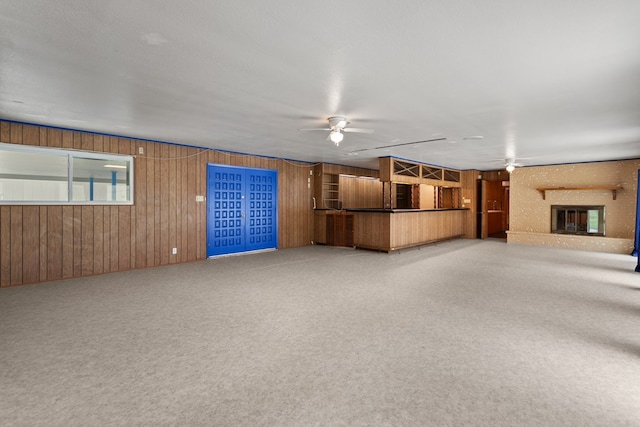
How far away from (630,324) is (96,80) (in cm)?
604

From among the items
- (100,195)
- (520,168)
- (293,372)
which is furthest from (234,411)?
(520,168)

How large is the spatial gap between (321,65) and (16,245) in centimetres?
531

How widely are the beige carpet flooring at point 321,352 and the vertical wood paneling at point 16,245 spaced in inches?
11.1

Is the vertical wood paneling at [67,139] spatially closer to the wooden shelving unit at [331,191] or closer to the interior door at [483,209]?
the wooden shelving unit at [331,191]

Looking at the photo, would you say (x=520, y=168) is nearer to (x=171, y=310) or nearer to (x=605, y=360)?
(x=605, y=360)

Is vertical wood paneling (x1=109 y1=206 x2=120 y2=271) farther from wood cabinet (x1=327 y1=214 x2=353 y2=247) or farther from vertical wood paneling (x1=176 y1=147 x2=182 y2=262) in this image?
wood cabinet (x1=327 y1=214 x2=353 y2=247)

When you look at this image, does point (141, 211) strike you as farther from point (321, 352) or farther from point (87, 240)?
point (321, 352)

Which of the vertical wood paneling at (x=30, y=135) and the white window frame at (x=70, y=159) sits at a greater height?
the vertical wood paneling at (x=30, y=135)

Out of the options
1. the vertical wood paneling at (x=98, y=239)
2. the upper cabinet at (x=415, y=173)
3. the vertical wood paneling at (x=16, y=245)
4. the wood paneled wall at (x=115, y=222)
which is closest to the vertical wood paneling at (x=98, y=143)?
the wood paneled wall at (x=115, y=222)

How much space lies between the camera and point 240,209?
7715 millimetres

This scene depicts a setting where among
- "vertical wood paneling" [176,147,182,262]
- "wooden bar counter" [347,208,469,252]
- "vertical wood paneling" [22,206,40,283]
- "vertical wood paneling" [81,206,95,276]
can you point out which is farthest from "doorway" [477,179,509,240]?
"vertical wood paneling" [22,206,40,283]

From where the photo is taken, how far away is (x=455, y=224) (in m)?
10.8

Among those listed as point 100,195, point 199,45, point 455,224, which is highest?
point 199,45

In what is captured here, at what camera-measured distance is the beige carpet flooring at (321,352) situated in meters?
1.90
